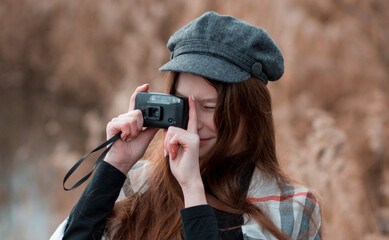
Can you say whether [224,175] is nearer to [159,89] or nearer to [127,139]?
[127,139]

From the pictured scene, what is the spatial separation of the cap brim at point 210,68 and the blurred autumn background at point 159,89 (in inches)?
20.1

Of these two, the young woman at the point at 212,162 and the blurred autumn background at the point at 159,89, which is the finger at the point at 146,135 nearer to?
the young woman at the point at 212,162

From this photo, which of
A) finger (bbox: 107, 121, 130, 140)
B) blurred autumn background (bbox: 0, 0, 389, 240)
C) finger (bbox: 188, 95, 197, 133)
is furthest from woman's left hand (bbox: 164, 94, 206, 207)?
blurred autumn background (bbox: 0, 0, 389, 240)

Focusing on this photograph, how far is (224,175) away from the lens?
36.5 inches

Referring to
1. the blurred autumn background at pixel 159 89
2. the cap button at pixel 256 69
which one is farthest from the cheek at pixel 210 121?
the blurred autumn background at pixel 159 89


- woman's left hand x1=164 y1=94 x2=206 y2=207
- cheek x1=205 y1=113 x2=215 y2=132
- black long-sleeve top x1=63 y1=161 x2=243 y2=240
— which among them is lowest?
black long-sleeve top x1=63 y1=161 x2=243 y2=240

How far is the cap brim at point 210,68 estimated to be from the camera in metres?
0.82

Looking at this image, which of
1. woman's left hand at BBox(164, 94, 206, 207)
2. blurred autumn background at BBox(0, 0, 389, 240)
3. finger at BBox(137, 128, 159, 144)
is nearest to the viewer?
woman's left hand at BBox(164, 94, 206, 207)

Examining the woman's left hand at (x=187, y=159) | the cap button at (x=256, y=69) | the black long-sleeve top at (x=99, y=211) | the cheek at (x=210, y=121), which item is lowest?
the black long-sleeve top at (x=99, y=211)

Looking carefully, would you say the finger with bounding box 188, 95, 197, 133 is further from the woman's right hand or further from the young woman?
the woman's right hand

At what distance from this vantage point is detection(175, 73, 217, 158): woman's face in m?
0.86

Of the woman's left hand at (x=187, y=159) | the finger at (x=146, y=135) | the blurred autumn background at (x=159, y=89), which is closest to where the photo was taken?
the woman's left hand at (x=187, y=159)

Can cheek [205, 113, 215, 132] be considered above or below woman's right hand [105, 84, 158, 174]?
above

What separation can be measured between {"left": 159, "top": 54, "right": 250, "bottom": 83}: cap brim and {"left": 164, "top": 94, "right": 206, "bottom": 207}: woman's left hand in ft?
0.28
